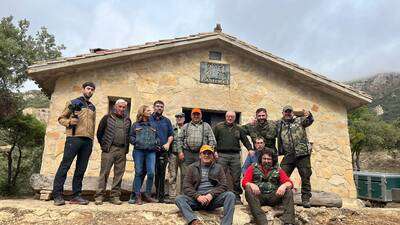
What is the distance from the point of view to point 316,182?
872cm

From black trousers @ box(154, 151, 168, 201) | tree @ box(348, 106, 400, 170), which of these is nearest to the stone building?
black trousers @ box(154, 151, 168, 201)

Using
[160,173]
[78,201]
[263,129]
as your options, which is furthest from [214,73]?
[78,201]

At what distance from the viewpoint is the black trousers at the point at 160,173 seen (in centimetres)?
628

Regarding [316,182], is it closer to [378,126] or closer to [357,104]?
[357,104]

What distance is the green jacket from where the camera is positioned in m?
6.21

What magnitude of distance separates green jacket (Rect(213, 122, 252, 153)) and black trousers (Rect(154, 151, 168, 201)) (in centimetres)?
94

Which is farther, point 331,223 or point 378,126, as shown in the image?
point 378,126

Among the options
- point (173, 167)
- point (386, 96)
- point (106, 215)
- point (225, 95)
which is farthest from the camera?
point (386, 96)

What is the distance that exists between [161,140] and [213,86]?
310 centimetres

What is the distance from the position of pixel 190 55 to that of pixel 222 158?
3612 mm

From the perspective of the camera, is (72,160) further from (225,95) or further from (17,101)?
(17,101)

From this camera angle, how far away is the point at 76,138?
551cm

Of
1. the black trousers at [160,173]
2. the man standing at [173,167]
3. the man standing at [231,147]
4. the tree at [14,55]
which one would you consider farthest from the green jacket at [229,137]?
the tree at [14,55]

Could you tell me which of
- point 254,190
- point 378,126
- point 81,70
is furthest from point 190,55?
point 378,126
